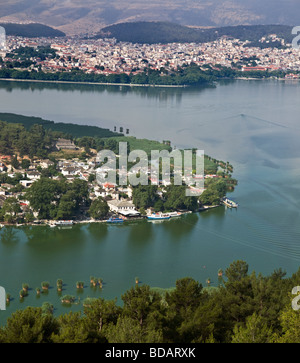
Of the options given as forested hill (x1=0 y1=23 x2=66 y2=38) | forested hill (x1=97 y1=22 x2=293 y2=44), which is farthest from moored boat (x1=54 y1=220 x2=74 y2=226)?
forested hill (x1=97 y1=22 x2=293 y2=44)

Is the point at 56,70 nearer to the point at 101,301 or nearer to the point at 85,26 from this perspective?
the point at 101,301

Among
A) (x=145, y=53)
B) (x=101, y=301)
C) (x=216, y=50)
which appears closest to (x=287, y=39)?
(x=216, y=50)

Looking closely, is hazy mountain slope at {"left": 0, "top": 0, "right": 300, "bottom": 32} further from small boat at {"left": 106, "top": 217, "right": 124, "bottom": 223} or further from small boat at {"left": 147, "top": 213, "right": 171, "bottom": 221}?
small boat at {"left": 106, "top": 217, "right": 124, "bottom": 223}

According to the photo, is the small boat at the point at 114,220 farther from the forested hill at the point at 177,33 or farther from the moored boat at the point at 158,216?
the forested hill at the point at 177,33

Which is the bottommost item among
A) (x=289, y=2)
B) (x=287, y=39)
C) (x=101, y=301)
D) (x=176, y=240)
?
(x=176, y=240)

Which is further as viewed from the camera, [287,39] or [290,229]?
[287,39]

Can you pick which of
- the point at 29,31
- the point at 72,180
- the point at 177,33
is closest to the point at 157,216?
the point at 72,180
